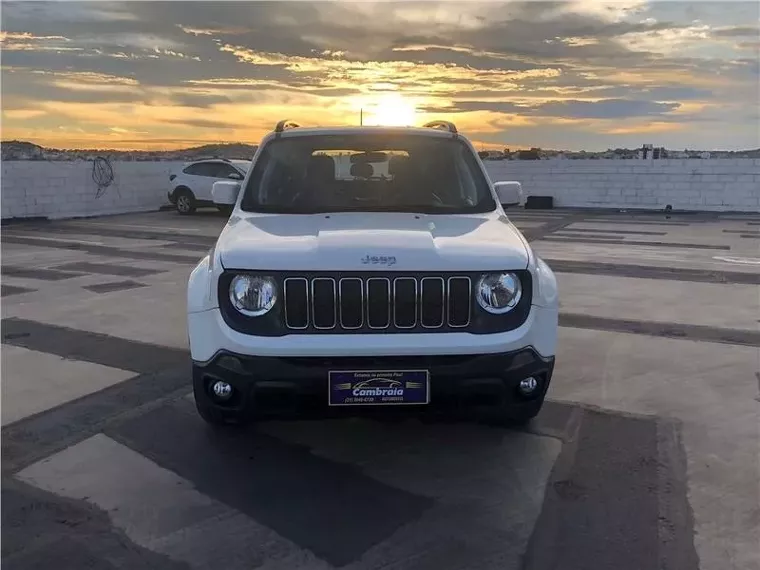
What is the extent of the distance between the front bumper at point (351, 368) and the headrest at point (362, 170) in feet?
6.33

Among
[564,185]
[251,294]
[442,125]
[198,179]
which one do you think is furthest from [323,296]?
[564,185]

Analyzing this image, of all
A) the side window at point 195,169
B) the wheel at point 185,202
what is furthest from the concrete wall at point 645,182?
the wheel at point 185,202

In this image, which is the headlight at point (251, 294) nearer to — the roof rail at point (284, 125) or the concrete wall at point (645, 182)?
the roof rail at point (284, 125)

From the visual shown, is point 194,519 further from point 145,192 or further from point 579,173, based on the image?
point 579,173

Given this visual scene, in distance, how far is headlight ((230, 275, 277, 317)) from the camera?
350cm

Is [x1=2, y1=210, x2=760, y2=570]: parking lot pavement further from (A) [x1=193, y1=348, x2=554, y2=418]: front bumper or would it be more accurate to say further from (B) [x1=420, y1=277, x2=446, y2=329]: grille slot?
(B) [x1=420, y1=277, x2=446, y2=329]: grille slot

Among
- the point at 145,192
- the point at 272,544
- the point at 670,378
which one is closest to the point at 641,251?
the point at 670,378

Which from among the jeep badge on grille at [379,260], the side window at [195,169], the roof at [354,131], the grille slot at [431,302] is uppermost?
the roof at [354,131]

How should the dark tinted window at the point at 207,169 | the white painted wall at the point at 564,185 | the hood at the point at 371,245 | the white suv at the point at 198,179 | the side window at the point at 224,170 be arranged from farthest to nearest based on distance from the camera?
the dark tinted window at the point at 207,169
the white suv at the point at 198,179
the side window at the point at 224,170
the white painted wall at the point at 564,185
the hood at the point at 371,245

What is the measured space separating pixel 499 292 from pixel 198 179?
60.4 ft

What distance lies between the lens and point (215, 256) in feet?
12.2

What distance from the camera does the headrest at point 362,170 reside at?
4.98m

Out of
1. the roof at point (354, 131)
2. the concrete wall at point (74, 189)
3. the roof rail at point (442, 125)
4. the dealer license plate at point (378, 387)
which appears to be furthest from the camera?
the concrete wall at point (74, 189)

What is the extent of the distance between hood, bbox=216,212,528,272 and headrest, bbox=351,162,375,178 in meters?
0.79
